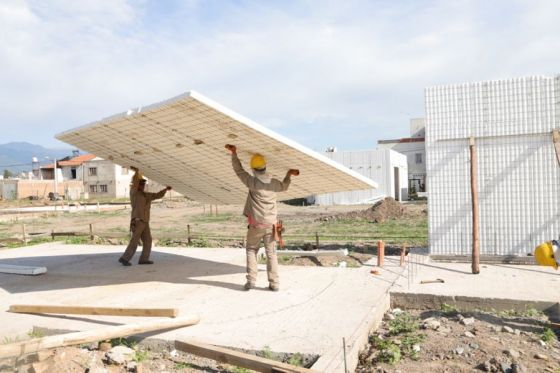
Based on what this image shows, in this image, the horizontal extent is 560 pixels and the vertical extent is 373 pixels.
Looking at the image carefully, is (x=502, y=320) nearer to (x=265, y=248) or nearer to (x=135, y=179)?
(x=265, y=248)

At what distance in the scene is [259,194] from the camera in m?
7.43

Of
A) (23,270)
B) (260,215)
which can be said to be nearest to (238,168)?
(260,215)

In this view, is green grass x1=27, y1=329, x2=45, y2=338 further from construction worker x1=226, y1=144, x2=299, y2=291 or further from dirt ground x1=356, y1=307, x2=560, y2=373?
dirt ground x1=356, y1=307, x2=560, y2=373

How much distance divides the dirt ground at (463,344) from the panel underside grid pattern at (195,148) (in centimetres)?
291

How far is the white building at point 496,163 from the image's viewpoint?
374 inches

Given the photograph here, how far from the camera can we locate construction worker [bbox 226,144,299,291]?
7398mm

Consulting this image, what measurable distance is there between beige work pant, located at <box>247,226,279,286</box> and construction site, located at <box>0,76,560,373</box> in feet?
0.06

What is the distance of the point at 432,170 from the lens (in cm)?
1018

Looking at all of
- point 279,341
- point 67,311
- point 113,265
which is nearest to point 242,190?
point 113,265

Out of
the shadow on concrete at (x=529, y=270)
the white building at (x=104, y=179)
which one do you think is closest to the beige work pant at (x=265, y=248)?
the shadow on concrete at (x=529, y=270)

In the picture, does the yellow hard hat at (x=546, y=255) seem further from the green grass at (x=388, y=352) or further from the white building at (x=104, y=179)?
the white building at (x=104, y=179)

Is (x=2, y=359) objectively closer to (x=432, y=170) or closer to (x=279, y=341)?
(x=279, y=341)

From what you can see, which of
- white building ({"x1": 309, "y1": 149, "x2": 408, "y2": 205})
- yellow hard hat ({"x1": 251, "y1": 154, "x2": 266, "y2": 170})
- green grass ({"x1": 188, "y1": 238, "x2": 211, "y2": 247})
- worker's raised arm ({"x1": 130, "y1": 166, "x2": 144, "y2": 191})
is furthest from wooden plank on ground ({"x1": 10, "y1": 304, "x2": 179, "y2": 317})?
white building ({"x1": 309, "y1": 149, "x2": 408, "y2": 205})

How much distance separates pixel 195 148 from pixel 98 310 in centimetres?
312
